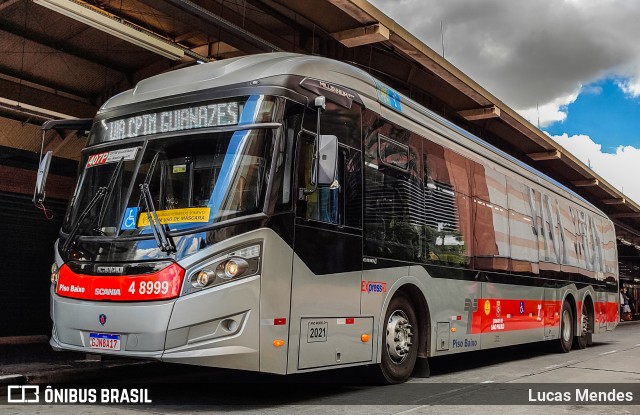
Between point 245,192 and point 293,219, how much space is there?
0.58 metres

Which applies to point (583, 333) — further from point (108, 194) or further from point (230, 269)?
point (108, 194)

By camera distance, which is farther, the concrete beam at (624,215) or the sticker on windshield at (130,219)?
the concrete beam at (624,215)

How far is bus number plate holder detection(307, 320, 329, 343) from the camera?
639cm

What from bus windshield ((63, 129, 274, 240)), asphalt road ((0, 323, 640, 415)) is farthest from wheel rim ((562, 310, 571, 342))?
bus windshield ((63, 129, 274, 240))

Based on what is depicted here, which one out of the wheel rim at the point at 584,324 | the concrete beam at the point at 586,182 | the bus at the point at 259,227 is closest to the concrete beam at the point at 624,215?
the concrete beam at the point at 586,182

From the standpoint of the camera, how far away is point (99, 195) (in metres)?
6.65

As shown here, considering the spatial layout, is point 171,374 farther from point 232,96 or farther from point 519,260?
point 519,260

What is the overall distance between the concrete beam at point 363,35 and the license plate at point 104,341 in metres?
7.95

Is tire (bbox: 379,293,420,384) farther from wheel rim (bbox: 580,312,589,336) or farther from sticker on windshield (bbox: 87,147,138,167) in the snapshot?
wheel rim (bbox: 580,312,589,336)

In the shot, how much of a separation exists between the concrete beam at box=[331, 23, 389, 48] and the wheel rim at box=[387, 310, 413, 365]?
5971mm

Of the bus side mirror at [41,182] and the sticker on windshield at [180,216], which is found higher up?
the bus side mirror at [41,182]

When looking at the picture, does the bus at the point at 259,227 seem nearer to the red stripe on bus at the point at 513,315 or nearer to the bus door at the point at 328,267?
the bus door at the point at 328,267

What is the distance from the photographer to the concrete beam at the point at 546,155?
22.2 metres

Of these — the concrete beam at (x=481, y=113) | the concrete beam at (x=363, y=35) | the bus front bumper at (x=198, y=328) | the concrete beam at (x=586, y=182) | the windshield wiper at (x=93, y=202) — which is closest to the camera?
the bus front bumper at (x=198, y=328)
